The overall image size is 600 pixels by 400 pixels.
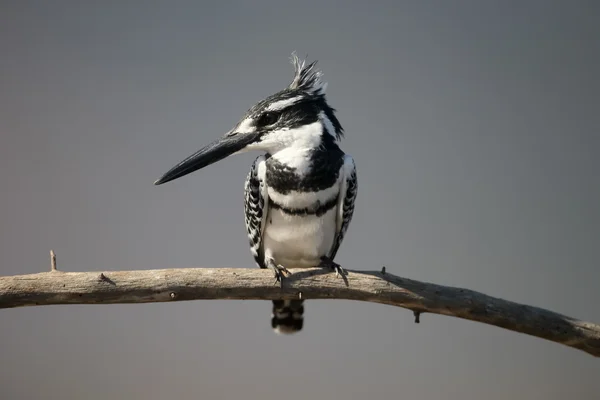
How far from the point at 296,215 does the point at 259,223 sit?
0.17 m

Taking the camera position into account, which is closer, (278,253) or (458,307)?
(458,307)

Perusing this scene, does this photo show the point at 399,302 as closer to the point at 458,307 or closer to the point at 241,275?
the point at 458,307

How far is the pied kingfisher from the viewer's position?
75.0 inches

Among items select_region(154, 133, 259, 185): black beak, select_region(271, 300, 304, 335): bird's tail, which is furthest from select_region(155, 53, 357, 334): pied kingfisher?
select_region(271, 300, 304, 335): bird's tail

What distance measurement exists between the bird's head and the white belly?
0.83ft

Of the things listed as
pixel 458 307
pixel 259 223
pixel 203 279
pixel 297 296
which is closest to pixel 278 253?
pixel 259 223

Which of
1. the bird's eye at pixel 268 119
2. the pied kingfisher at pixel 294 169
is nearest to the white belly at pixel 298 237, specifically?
the pied kingfisher at pixel 294 169

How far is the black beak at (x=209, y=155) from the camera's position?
1.96 m

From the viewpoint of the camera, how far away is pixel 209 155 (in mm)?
1993

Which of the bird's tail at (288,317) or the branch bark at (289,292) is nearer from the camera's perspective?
the branch bark at (289,292)

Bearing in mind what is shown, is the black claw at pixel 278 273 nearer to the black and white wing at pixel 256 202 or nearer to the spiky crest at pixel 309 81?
the black and white wing at pixel 256 202

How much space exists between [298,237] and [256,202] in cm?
20

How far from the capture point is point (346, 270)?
185 cm

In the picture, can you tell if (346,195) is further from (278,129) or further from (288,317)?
(288,317)
